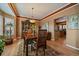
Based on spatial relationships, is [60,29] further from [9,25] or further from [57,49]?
[9,25]

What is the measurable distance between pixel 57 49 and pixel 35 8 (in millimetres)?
996

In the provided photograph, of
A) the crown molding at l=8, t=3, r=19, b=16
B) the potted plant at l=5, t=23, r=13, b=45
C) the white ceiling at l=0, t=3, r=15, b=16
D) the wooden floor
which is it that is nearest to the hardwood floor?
the wooden floor

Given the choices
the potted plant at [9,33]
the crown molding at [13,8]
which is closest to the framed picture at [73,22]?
the crown molding at [13,8]

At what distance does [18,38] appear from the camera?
2.60 m

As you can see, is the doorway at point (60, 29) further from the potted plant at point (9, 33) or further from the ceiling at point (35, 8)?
the potted plant at point (9, 33)

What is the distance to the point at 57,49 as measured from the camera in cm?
260

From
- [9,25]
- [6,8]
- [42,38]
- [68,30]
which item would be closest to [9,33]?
[9,25]

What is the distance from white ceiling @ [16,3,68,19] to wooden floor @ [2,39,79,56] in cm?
62

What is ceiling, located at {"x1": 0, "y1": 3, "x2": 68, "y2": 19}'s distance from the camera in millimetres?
2473

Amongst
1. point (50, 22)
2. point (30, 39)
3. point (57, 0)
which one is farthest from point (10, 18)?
point (57, 0)

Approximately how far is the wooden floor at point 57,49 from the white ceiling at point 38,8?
62cm

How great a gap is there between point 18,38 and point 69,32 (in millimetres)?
1104

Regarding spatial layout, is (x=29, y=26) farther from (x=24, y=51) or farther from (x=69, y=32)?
(x=69, y=32)

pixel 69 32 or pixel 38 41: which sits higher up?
pixel 69 32
